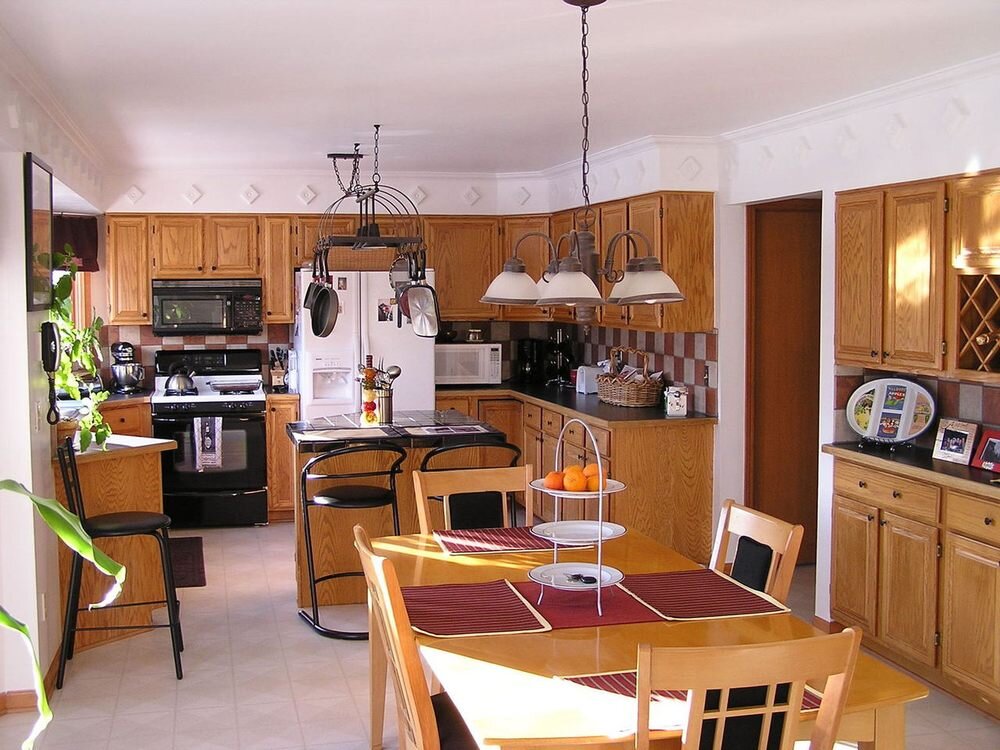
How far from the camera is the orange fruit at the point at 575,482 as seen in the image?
2.91 m

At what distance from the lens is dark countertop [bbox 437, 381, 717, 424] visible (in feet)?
19.5

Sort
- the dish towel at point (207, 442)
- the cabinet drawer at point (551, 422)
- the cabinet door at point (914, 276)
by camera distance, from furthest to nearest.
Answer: the dish towel at point (207, 442) → the cabinet drawer at point (551, 422) → the cabinet door at point (914, 276)

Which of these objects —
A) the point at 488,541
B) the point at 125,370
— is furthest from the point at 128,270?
the point at 488,541

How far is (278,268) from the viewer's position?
7.32 metres

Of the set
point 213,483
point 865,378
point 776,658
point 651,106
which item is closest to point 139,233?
point 213,483

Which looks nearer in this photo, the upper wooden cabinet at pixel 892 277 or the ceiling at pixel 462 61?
the ceiling at pixel 462 61

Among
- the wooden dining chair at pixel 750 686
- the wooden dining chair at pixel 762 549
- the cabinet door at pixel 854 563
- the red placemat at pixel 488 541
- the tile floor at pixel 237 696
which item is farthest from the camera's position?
the cabinet door at pixel 854 563

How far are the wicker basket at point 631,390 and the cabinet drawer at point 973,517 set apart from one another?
2.55 metres

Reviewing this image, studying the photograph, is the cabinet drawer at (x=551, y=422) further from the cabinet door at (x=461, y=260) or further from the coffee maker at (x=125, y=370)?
the coffee maker at (x=125, y=370)

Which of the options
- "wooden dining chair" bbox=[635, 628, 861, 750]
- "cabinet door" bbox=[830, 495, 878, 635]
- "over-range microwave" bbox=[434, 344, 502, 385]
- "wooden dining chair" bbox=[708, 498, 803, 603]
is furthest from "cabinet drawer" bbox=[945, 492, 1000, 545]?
"over-range microwave" bbox=[434, 344, 502, 385]

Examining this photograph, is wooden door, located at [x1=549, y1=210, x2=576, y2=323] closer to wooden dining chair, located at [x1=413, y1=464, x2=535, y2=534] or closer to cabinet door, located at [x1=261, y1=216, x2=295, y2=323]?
cabinet door, located at [x1=261, y1=216, x2=295, y2=323]

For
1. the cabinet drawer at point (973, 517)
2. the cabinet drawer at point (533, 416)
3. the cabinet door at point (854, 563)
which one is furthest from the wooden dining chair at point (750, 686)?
the cabinet drawer at point (533, 416)

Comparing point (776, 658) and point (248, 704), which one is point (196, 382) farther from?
point (776, 658)

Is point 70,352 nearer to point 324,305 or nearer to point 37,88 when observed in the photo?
point 37,88
